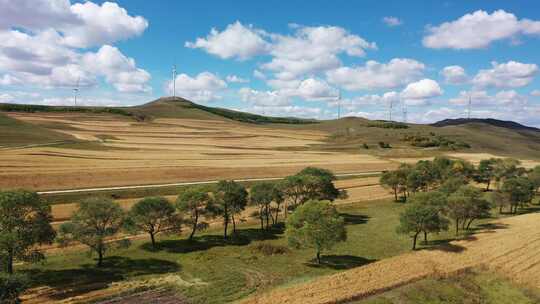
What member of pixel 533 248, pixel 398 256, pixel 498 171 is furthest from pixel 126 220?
pixel 498 171

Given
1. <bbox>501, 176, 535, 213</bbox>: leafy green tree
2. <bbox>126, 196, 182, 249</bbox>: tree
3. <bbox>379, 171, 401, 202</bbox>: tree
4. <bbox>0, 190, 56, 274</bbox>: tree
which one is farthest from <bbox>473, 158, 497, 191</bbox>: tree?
<bbox>0, 190, 56, 274</bbox>: tree

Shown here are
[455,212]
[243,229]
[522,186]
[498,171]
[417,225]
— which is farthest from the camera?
[498,171]

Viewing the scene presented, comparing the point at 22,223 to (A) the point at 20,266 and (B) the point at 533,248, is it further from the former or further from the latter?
(B) the point at 533,248

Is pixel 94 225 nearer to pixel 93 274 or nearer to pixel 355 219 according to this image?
pixel 93 274

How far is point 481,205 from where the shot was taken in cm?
6994

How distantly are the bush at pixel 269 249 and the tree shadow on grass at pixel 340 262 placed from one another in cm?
624

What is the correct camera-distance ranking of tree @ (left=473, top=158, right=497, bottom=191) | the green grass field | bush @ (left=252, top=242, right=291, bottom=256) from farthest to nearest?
tree @ (left=473, top=158, right=497, bottom=191)
bush @ (left=252, top=242, right=291, bottom=256)
the green grass field

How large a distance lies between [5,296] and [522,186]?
101871 mm

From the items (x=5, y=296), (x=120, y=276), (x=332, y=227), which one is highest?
(x=332, y=227)

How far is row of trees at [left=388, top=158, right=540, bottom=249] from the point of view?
60.1m

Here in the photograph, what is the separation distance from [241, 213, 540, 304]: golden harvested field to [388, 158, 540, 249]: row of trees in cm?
568

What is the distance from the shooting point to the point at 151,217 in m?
61.2

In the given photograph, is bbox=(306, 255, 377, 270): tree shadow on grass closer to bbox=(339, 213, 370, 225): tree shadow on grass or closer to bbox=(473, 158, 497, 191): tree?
bbox=(339, 213, 370, 225): tree shadow on grass

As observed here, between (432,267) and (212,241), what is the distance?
122 feet
